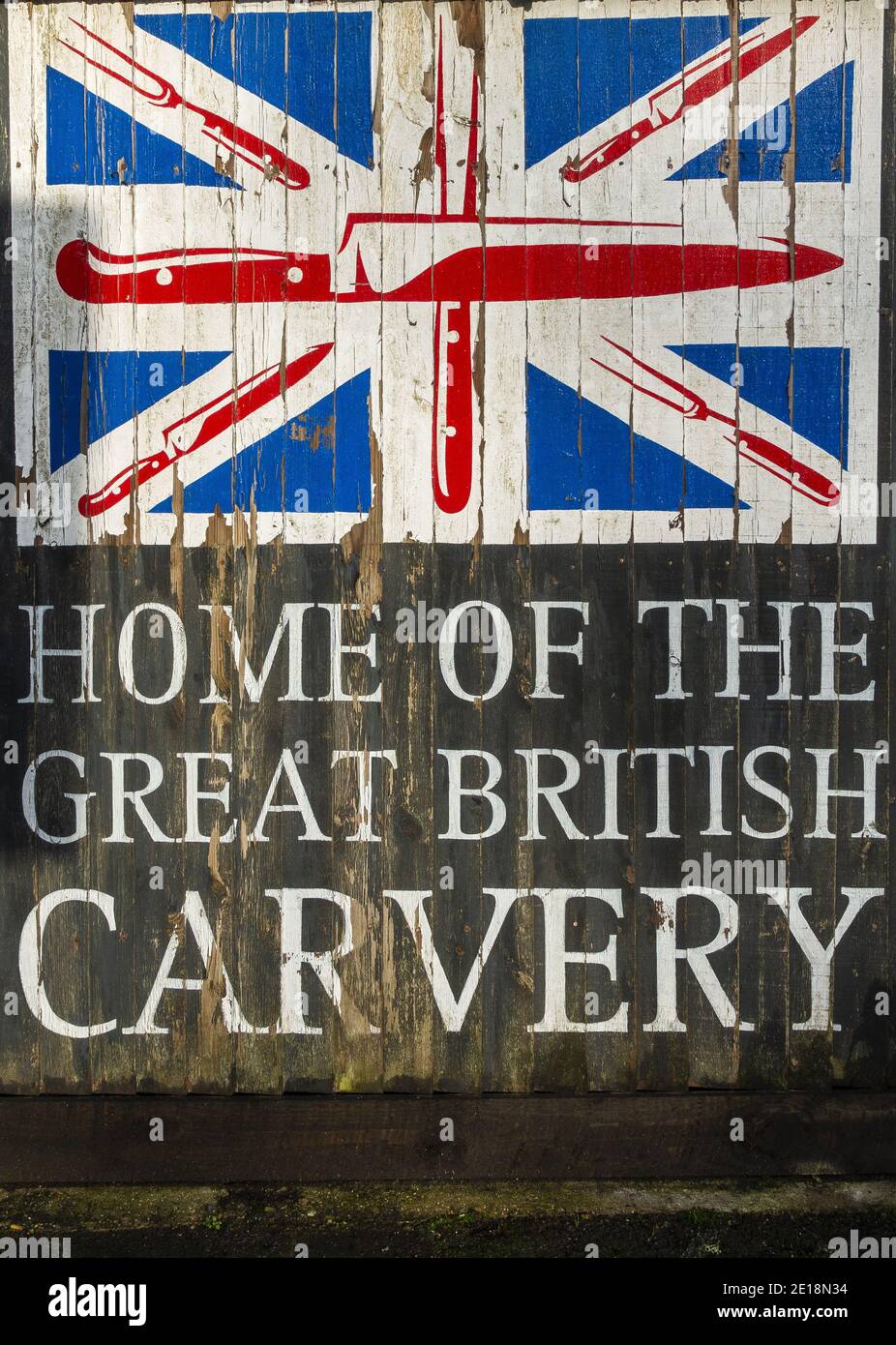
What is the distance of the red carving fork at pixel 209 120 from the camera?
2895mm

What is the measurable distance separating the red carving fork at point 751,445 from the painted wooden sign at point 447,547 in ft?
0.04

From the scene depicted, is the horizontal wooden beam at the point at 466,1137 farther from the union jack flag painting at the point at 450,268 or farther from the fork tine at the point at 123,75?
the fork tine at the point at 123,75

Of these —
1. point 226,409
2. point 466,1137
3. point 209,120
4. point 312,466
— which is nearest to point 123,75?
point 209,120

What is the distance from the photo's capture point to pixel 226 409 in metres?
2.95

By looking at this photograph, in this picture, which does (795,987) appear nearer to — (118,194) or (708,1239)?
(708,1239)

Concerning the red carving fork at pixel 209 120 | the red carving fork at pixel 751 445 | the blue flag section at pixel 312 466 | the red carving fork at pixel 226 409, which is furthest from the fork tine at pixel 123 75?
the red carving fork at pixel 751 445

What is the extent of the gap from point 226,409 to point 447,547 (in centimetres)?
75

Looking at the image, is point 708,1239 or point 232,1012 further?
point 232,1012

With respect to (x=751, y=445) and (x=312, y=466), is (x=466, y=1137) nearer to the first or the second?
(x=312, y=466)

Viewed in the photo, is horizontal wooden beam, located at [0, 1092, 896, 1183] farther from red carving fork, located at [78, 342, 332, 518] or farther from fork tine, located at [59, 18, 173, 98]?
fork tine, located at [59, 18, 173, 98]

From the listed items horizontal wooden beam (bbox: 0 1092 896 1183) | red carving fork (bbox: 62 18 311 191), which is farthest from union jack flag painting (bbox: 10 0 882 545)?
horizontal wooden beam (bbox: 0 1092 896 1183)

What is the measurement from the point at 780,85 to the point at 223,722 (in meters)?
2.40

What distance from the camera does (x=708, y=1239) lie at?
284cm

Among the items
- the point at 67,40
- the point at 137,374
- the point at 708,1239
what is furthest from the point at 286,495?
the point at 708,1239
